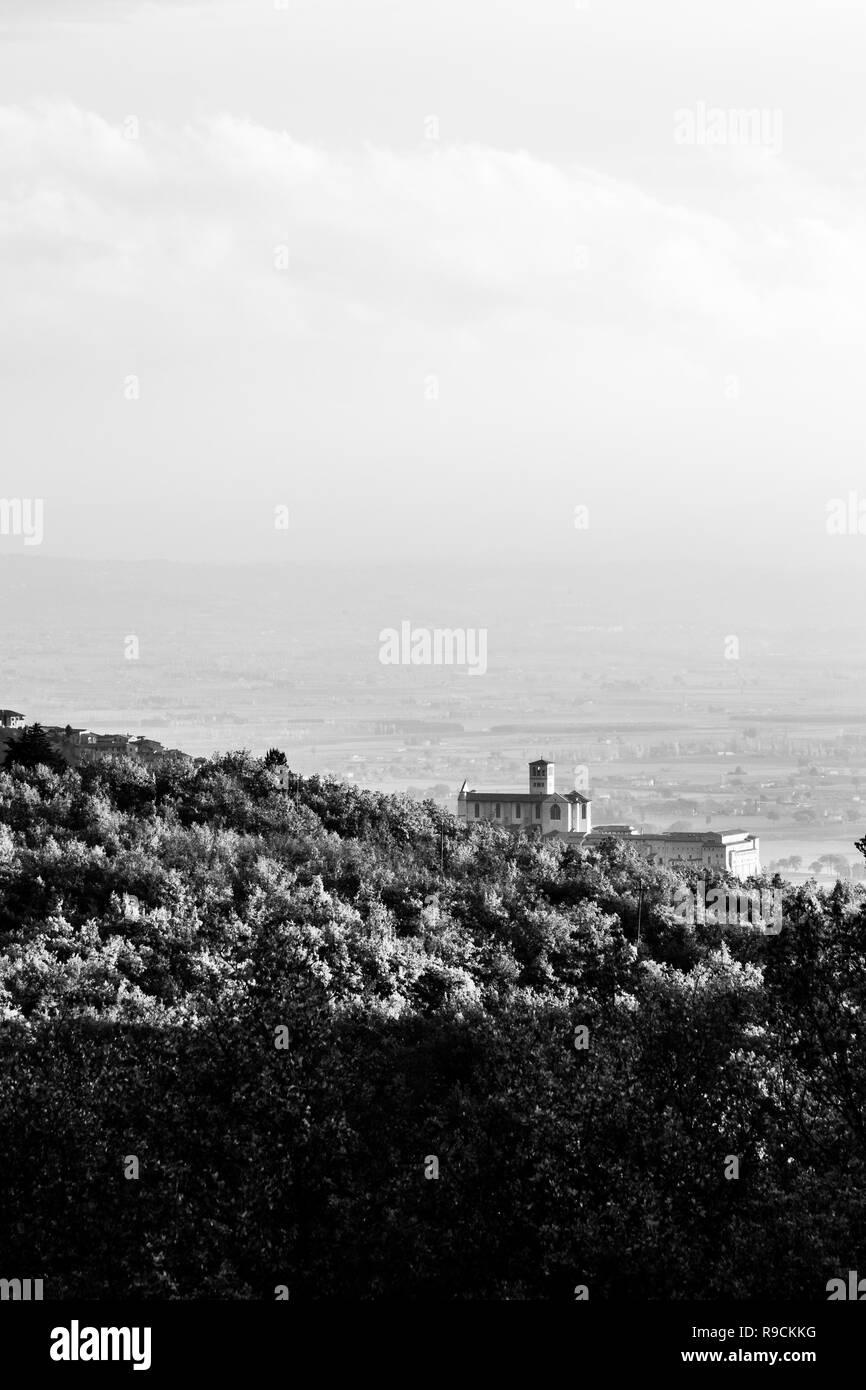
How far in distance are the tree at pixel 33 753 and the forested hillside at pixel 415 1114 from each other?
16.3 metres

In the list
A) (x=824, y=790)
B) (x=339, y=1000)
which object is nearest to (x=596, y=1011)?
(x=339, y=1000)

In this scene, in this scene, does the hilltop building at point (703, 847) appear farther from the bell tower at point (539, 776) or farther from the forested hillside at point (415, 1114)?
the forested hillside at point (415, 1114)

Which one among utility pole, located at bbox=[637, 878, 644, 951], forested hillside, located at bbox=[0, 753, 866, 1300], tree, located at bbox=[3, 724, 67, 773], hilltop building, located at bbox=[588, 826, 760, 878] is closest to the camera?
forested hillside, located at bbox=[0, 753, 866, 1300]

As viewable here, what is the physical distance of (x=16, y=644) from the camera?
199m

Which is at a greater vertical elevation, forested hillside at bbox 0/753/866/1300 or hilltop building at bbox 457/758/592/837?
hilltop building at bbox 457/758/592/837

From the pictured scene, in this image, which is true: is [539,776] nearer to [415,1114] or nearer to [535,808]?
[535,808]

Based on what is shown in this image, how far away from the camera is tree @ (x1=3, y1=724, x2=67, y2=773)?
45594mm

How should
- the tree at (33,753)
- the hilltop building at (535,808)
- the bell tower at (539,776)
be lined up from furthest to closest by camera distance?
the bell tower at (539,776) → the hilltop building at (535,808) → the tree at (33,753)

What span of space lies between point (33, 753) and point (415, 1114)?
2603cm

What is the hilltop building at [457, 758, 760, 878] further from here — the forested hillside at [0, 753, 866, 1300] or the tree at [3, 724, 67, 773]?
the forested hillside at [0, 753, 866, 1300]

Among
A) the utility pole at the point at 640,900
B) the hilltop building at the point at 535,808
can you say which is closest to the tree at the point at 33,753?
the utility pole at the point at 640,900

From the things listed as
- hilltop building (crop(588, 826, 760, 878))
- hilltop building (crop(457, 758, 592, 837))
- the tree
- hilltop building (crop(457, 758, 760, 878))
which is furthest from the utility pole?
hilltop building (crop(457, 758, 592, 837))

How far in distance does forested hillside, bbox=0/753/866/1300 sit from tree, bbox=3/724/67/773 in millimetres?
16333

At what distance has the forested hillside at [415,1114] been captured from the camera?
19.5 m
